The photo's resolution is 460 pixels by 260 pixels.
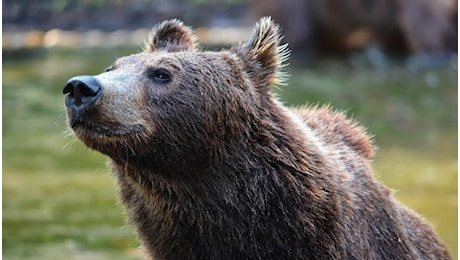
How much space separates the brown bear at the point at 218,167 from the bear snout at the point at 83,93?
0.11m

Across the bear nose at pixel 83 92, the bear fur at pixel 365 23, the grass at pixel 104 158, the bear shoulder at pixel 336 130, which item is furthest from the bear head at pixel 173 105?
the bear fur at pixel 365 23

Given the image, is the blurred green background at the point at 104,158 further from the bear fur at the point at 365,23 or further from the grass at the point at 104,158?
the bear fur at the point at 365,23

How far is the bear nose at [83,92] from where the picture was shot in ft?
15.6

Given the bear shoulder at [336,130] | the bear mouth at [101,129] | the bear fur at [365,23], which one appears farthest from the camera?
the bear fur at [365,23]

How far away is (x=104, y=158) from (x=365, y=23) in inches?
464

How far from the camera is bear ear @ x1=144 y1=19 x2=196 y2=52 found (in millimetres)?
5828

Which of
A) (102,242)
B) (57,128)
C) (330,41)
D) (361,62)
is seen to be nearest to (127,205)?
(102,242)

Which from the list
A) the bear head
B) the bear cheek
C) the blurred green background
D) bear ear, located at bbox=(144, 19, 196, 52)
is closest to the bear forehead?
the bear head

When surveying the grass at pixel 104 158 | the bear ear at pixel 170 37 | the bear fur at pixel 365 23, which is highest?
the bear fur at pixel 365 23

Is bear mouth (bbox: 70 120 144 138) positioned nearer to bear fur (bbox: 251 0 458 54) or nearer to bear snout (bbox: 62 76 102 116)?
bear snout (bbox: 62 76 102 116)

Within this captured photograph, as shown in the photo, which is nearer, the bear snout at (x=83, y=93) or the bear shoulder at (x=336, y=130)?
the bear snout at (x=83, y=93)

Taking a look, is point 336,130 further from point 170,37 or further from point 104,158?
point 104,158

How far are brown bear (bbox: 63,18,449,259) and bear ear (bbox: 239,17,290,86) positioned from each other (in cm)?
4

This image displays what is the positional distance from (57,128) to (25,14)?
46.3ft
